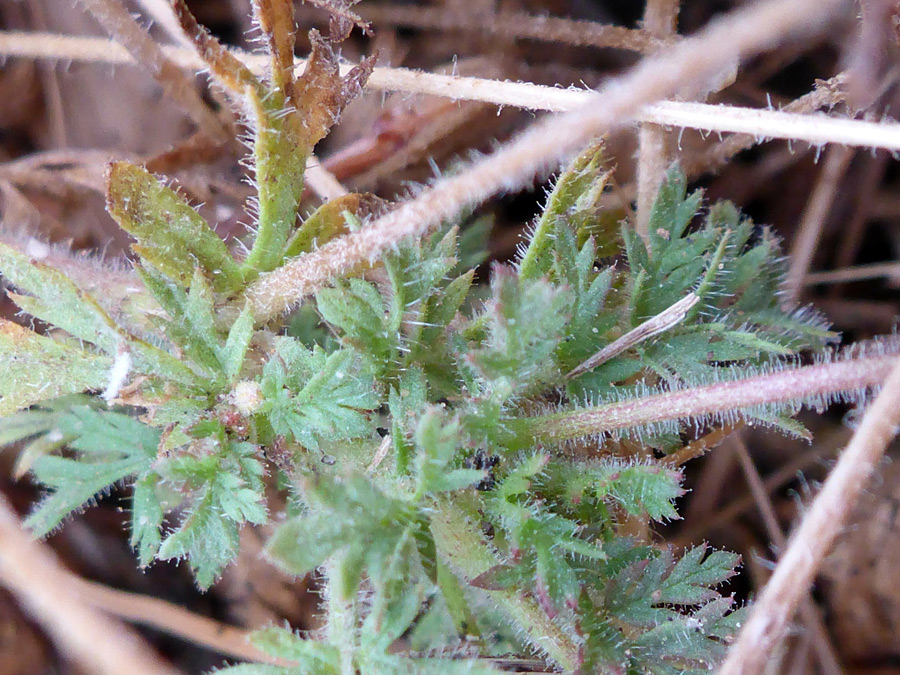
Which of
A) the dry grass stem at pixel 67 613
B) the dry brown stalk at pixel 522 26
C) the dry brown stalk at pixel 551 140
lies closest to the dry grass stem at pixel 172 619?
the dry brown stalk at pixel 551 140

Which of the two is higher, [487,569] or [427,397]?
[427,397]

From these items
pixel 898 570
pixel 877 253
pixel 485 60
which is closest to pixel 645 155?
pixel 485 60

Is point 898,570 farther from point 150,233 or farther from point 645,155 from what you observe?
point 150,233

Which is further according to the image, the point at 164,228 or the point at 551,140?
the point at 164,228

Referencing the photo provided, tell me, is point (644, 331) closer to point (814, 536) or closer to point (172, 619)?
point (814, 536)

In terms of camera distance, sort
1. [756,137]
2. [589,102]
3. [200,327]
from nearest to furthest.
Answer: [589,102] < [200,327] < [756,137]

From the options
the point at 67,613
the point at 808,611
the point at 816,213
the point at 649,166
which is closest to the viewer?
the point at 67,613

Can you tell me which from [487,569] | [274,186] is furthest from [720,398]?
[274,186]
